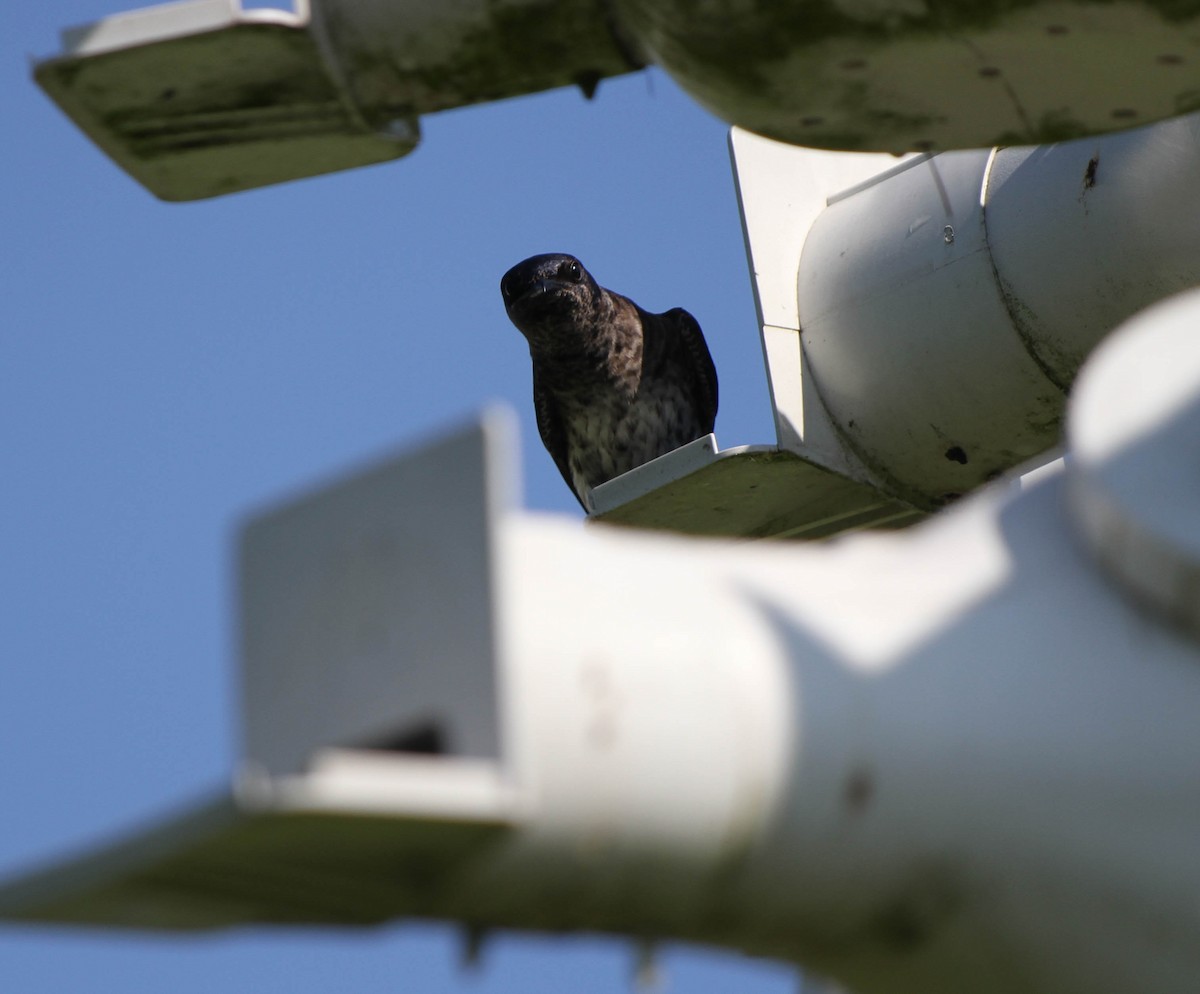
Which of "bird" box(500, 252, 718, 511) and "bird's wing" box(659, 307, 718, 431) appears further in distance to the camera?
"bird's wing" box(659, 307, 718, 431)

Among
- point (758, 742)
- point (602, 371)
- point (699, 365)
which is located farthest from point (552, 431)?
point (758, 742)

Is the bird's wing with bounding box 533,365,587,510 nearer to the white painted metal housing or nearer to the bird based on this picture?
the bird

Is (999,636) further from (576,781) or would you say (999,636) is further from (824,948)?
(576,781)

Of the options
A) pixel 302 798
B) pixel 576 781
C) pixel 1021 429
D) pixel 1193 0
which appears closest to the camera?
pixel 302 798

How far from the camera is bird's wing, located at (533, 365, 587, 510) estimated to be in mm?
11984

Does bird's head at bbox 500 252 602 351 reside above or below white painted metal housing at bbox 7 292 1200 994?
above

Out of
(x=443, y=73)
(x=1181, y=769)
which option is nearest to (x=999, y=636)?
(x=1181, y=769)

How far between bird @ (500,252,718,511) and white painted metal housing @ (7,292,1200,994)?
8.95m

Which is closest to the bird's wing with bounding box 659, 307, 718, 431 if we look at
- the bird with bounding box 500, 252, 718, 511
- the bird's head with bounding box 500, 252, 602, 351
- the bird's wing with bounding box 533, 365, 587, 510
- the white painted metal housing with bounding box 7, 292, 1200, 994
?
the bird with bounding box 500, 252, 718, 511

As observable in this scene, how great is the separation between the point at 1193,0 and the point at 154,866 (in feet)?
8.44

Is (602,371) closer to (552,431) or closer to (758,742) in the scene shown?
(552,431)

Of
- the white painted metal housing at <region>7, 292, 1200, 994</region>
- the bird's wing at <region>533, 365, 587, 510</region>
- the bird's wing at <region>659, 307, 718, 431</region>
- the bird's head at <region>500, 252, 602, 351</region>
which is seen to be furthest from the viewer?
the bird's wing at <region>533, 365, 587, 510</region>

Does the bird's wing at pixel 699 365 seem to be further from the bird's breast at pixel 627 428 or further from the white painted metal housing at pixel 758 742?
the white painted metal housing at pixel 758 742

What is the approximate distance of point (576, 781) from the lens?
2072 mm
